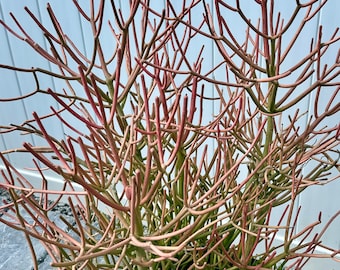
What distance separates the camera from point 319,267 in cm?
147

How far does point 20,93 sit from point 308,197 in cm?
109

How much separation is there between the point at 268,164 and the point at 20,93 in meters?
1.32

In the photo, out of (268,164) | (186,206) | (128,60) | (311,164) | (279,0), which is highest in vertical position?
(279,0)

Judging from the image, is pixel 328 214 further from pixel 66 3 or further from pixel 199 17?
pixel 66 3

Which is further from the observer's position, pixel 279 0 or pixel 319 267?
pixel 319 267

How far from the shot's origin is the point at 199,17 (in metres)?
1.28

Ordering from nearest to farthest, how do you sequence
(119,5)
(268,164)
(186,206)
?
(186,206), (268,164), (119,5)

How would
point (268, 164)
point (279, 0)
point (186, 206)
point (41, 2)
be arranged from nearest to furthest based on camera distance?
point (186, 206) → point (268, 164) → point (279, 0) → point (41, 2)

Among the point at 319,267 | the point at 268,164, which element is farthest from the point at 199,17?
the point at 319,267

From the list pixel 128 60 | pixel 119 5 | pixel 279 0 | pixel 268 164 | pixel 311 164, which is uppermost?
pixel 119 5

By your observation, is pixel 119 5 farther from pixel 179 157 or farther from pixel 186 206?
pixel 186 206

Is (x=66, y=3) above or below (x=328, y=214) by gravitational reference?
above

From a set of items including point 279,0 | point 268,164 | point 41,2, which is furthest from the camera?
point 41,2

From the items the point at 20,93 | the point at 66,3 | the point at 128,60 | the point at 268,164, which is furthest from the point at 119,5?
the point at 268,164
